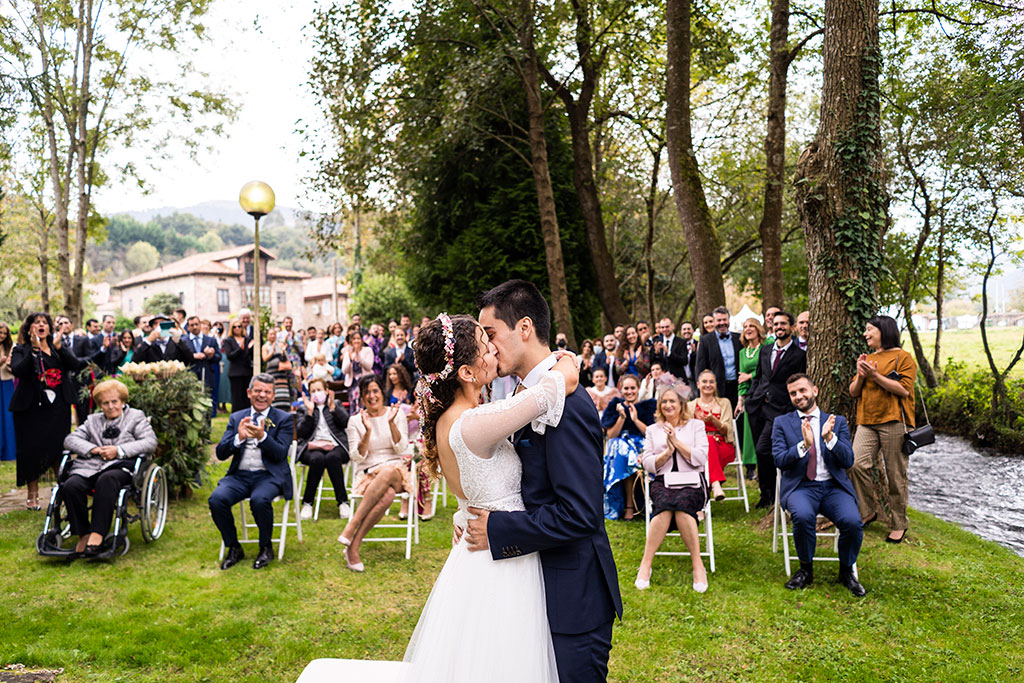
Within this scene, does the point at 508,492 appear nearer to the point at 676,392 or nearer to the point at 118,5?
the point at 676,392

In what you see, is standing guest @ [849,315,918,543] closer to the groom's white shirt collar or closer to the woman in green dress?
the woman in green dress

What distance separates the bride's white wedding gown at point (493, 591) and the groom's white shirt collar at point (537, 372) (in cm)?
12

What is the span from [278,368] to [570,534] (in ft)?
36.1

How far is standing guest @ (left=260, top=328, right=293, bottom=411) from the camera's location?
11.5 metres

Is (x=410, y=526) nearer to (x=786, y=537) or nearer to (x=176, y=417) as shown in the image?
(x=176, y=417)

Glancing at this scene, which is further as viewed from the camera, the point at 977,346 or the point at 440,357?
the point at 977,346

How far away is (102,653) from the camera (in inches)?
176

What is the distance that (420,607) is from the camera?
5.42 metres

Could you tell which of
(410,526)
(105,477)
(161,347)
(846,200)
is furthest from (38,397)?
(846,200)

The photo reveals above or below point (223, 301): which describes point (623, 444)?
below

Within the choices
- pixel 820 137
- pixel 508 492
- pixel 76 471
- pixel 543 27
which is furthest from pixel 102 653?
pixel 543 27

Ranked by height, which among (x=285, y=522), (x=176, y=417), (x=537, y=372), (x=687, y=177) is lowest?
(x=285, y=522)

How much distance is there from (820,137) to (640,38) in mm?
10154

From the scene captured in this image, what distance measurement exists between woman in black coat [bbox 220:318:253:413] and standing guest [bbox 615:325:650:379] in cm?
631
